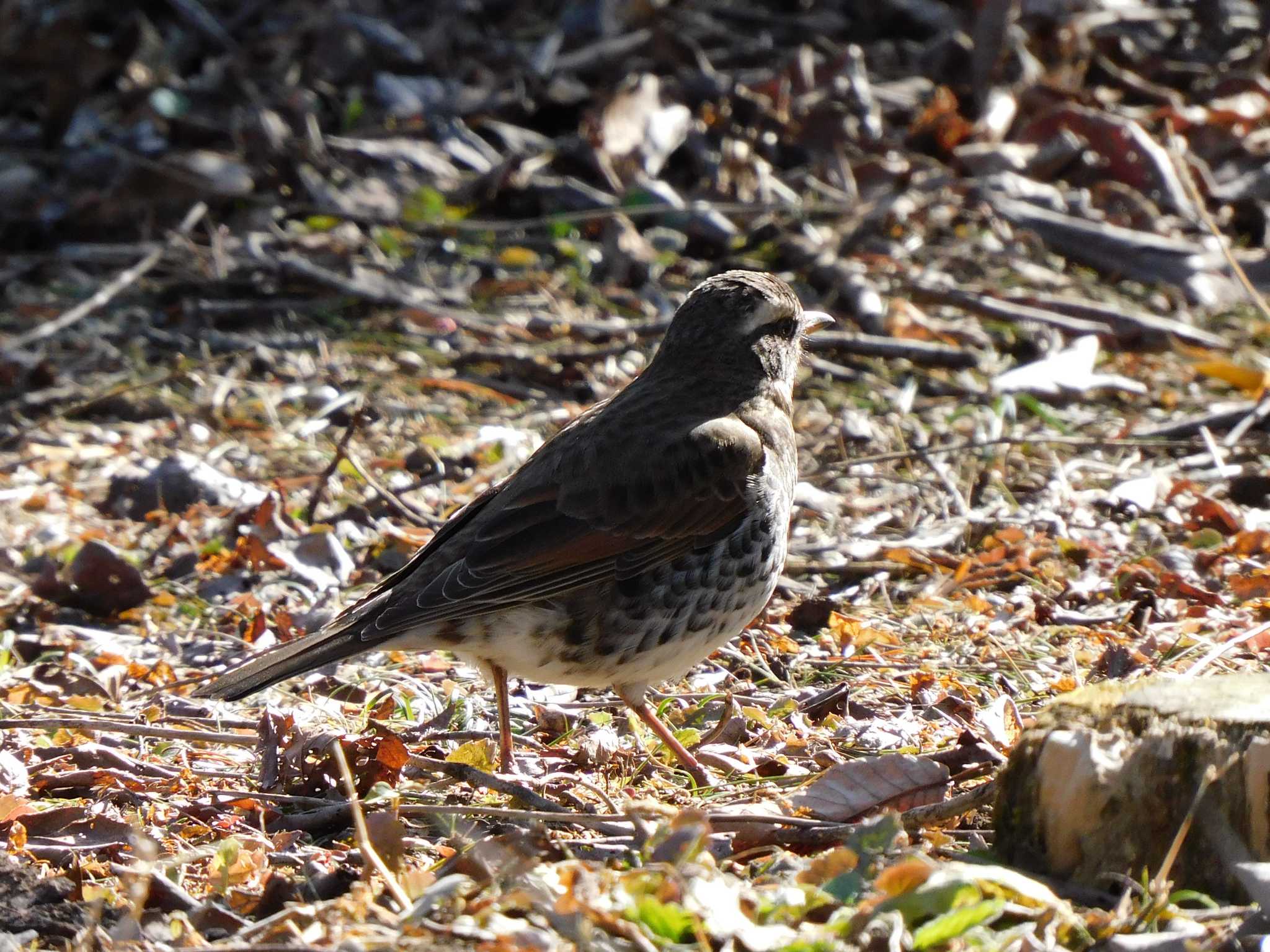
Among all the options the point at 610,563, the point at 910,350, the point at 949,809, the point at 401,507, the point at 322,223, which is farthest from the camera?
the point at 322,223

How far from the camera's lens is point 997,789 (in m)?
3.46

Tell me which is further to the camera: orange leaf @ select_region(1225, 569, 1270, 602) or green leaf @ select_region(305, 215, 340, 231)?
green leaf @ select_region(305, 215, 340, 231)

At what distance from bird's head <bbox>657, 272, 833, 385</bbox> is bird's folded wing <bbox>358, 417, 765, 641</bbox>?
0.35 meters

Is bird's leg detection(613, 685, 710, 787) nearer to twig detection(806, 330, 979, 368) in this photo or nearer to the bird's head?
the bird's head

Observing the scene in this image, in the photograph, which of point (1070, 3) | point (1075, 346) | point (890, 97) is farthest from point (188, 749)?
point (1070, 3)

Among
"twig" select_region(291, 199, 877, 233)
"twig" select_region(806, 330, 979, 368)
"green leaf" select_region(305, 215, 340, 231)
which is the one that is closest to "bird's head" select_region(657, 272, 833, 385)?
"twig" select_region(806, 330, 979, 368)

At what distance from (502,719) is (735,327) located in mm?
1559

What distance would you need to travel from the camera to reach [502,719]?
447 centimetres

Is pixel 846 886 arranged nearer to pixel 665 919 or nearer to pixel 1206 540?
pixel 665 919

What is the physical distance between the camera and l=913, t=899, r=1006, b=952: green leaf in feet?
9.37

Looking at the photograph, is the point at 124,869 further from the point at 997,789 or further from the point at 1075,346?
the point at 1075,346

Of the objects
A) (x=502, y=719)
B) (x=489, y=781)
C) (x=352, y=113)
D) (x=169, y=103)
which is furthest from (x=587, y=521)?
(x=169, y=103)

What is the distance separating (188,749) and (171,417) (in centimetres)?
301

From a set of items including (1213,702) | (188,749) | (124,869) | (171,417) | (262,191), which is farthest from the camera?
(262,191)
